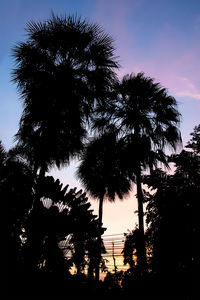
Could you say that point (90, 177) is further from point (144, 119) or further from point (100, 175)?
point (144, 119)

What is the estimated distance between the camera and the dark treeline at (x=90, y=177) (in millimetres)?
4047

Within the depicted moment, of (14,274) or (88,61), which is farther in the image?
(88,61)

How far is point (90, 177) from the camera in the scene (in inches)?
567

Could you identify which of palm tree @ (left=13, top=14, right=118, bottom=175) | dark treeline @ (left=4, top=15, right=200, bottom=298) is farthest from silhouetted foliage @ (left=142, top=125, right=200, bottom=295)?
palm tree @ (left=13, top=14, right=118, bottom=175)

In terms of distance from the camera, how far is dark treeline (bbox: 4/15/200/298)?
159 inches

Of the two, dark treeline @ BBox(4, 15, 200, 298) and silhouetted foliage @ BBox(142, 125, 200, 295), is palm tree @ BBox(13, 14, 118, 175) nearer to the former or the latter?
dark treeline @ BBox(4, 15, 200, 298)

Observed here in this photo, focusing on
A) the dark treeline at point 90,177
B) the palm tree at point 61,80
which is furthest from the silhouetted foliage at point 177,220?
the palm tree at point 61,80

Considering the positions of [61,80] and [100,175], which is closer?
[61,80]

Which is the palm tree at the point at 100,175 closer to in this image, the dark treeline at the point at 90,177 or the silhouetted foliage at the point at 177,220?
the dark treeline at the point at 90,177

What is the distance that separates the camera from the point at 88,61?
810 cm

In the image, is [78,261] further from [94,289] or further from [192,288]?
[192,288]

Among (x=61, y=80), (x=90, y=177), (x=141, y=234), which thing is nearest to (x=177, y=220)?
(x=141, y=234)

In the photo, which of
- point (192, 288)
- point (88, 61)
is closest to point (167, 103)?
point (88, 61)

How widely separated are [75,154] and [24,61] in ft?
13.6
